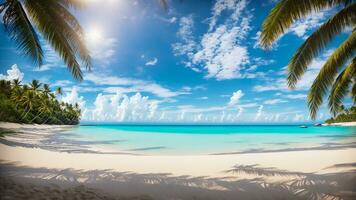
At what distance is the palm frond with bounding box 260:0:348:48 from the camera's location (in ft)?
8.93

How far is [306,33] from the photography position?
4180 mm

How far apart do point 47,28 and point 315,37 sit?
3439 mm

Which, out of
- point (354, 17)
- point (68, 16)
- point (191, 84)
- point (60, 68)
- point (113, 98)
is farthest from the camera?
point (191, 84)

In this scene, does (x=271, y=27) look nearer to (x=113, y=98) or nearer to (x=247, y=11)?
(x=247, y=11)

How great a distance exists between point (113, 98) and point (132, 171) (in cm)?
265

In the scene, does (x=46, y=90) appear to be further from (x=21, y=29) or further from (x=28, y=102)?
(x=21, y=29)

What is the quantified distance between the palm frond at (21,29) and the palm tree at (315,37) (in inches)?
120

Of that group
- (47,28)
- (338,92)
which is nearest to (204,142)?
(338,92)

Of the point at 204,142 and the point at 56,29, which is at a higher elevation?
the point at 56,29

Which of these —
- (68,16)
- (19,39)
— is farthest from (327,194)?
(19,39)

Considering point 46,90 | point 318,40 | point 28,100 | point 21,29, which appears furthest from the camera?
point 46,90

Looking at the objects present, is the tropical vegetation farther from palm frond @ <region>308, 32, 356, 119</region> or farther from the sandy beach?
palm frond @ <region>308, 32, 356, 119</region>

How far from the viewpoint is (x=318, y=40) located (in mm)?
3166

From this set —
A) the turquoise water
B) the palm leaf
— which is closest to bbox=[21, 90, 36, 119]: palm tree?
the turquoise water
